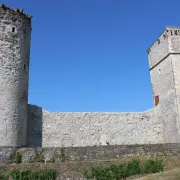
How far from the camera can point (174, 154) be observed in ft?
45.1

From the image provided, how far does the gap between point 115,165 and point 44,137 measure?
732 cm

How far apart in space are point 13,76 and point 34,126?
3530 mm

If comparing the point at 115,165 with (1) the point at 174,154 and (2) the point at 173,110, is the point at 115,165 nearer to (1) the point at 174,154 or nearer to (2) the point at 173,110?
(1) the point at 174,154

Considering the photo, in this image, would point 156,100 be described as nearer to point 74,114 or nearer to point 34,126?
point 74,114

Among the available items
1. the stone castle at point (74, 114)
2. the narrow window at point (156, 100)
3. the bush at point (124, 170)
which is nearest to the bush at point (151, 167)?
the bush at point (124, 170)

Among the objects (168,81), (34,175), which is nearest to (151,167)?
(34,175)

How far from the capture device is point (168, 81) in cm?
1942

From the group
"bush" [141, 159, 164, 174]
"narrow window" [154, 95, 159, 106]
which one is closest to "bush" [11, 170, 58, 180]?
"bush" [141, 159, 164, 174]

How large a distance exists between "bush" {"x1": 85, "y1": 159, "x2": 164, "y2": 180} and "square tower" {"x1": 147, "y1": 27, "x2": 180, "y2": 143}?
25.7 ft

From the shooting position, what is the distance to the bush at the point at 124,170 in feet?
33.4

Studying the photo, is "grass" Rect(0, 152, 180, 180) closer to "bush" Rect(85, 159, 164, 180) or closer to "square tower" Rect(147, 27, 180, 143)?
"bush" Rect(85, 159, 164, 180)

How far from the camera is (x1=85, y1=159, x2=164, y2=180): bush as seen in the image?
10.2m

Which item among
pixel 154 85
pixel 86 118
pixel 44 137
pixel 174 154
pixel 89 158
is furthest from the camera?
pixel 154 85

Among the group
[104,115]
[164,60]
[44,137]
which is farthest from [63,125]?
[164,60]
